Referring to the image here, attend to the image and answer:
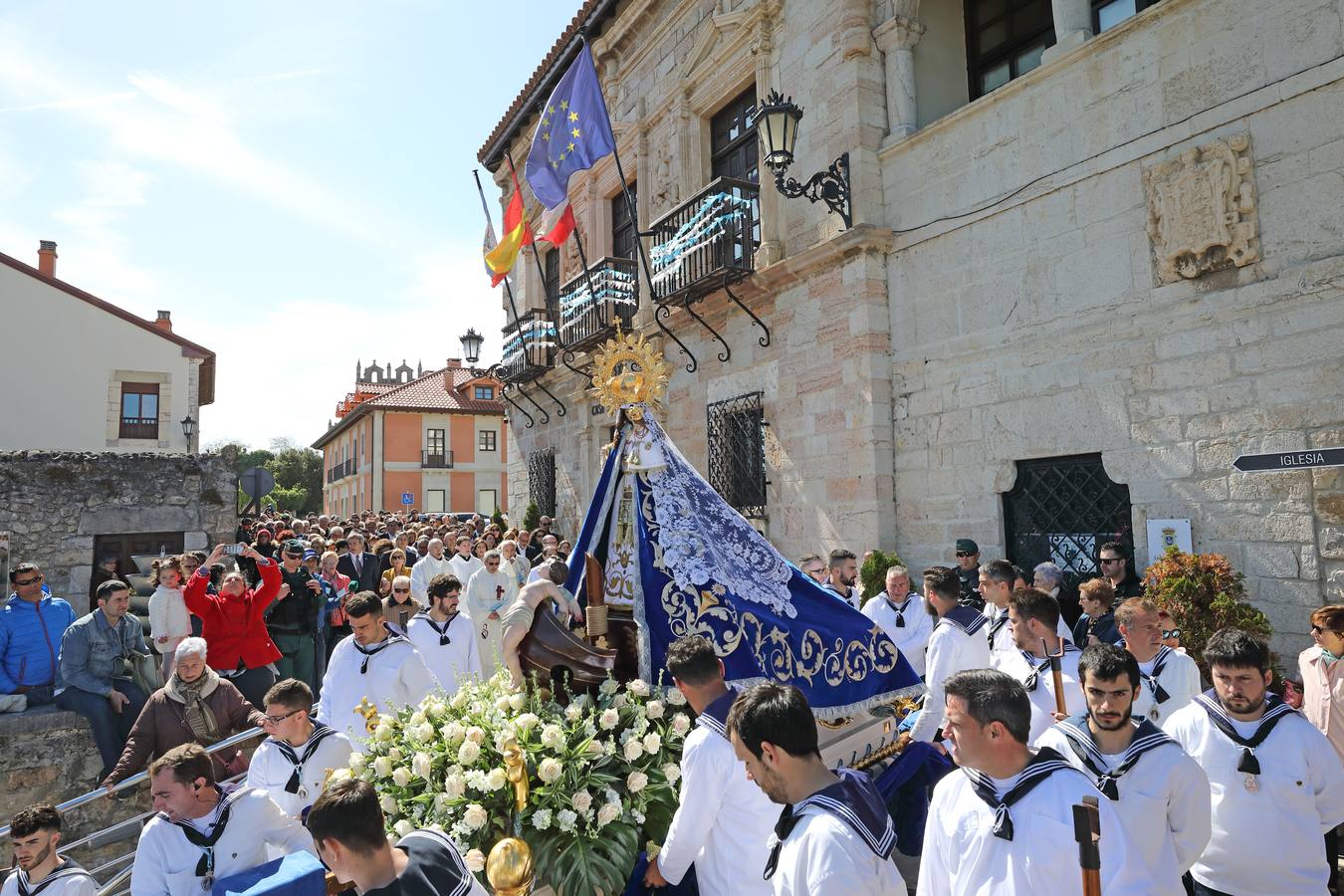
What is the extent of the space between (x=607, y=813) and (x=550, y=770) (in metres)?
0.30

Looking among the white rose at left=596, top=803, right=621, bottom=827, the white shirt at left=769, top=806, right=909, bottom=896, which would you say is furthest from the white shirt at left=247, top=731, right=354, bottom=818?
the white shirt at left=769, top=806, right=909, bottom=896

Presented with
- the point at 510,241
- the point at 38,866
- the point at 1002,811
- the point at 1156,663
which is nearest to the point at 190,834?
the point at 38,866

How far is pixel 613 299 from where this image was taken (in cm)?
1369

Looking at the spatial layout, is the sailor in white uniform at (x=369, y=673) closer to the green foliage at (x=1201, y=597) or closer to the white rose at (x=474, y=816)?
the white rose at (x=474, y=816)

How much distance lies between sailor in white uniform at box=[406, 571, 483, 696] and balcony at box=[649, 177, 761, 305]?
5.65 meters

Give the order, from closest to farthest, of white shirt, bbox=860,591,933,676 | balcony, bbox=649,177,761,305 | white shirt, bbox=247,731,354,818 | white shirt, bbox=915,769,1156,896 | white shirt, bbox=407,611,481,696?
white shirt, bbox=915,769,1156,896 < white shirt, bbox=247,731,354,818 < white shirt, bbox=407,611,481,696 < white shirt, bbox=860,591,933,676 < balcony, bbox=649,177,761,305

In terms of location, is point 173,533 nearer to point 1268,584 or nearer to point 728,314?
point 728,314

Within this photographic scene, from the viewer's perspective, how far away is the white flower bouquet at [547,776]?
3.38 meters

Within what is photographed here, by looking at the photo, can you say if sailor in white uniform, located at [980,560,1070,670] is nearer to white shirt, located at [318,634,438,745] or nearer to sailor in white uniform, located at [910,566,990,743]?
sailor in white uniform, located at [910,566,990,743]

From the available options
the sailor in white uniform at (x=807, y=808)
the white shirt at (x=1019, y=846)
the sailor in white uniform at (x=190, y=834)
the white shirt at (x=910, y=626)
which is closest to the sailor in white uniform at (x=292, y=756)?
the sailor in white uniform at (x=190, y=834)

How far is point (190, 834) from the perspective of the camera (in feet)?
10.8

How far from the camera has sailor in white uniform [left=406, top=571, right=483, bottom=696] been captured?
6688 mm

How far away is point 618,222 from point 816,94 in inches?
250

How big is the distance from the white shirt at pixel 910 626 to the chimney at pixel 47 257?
102 ft
